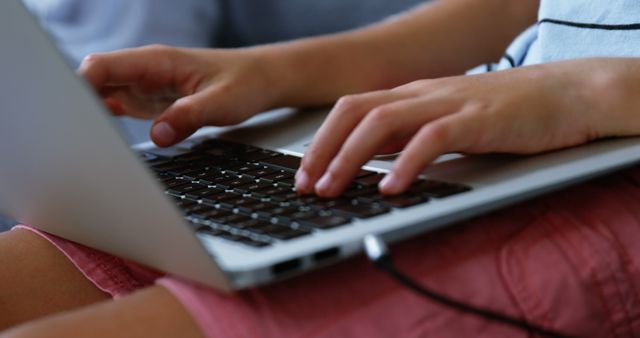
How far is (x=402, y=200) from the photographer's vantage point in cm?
48

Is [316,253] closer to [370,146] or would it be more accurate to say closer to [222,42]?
[370,146]

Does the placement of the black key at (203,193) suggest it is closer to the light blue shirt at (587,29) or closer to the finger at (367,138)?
the finger at (367,138)

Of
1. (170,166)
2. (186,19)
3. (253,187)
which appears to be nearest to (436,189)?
(253,187)

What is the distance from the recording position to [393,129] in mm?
516

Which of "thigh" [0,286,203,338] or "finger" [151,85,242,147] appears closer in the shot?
"thigh" [0,286,203,338]

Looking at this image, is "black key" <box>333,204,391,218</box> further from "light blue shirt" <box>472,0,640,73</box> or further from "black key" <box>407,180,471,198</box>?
"light blue shirt" <box>472,0,640,73</box>

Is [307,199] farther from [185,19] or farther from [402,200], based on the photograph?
[185,19]

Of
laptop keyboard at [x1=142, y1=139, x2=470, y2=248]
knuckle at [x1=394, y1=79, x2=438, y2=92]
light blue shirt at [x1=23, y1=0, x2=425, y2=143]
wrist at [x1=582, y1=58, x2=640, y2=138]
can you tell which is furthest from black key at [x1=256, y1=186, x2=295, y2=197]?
light blue shirt at [x1=23, y1=0, x2=425, y2=143]

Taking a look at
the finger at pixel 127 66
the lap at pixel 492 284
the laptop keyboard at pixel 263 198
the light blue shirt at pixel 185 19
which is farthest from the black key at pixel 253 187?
the light blue shirt at pixel 185 19

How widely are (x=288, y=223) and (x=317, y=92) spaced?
362 mm

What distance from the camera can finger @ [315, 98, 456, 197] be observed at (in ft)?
1.66

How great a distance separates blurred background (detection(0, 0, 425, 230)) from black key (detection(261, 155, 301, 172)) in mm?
632

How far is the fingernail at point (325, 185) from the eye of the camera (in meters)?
0.50

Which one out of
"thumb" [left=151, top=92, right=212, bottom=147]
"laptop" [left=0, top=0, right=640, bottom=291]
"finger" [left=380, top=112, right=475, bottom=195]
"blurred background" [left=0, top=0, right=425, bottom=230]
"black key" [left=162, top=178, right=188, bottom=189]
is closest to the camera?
"laptop" [left=0, top=0, right=640, bottom=291]
